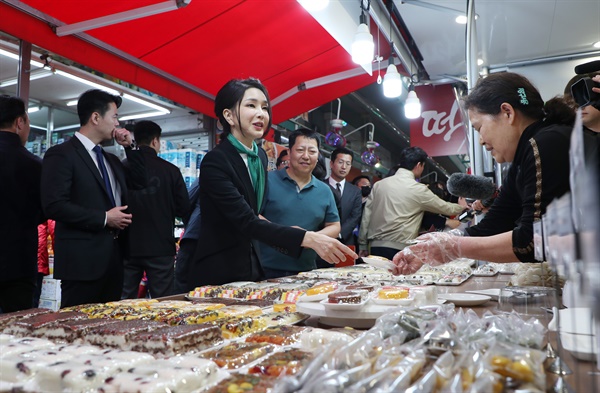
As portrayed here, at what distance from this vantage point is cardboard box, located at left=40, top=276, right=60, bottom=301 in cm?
457

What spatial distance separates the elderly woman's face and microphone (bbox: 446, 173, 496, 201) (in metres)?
0.78

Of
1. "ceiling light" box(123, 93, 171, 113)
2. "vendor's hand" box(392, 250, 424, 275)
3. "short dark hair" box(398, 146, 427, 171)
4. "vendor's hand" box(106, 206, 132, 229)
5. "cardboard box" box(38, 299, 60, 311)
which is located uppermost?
"ceiling light" box(123, 93, 171, 113)

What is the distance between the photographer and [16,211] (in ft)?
8.73

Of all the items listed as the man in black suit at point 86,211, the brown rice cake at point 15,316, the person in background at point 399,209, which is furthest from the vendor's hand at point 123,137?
the person in background at point 399,209

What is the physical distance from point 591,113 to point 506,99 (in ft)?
2.73

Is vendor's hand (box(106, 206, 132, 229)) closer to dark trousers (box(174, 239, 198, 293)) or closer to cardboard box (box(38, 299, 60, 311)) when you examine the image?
dark trousers (box(174, 239, 198, 293))

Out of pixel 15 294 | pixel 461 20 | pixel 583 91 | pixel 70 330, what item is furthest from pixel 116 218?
pixel 461 20

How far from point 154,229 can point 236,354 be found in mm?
2632

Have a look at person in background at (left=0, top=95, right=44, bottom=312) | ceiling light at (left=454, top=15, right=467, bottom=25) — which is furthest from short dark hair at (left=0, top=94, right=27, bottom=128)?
ceiling light at (left=454, top=15, right=467, bottom=25)

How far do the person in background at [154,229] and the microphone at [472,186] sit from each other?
205 centimetres

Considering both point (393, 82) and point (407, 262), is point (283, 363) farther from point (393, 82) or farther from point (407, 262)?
point (393, 82)

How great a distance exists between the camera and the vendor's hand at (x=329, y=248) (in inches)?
68.9

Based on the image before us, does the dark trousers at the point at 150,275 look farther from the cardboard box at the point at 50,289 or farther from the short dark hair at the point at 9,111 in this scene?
the cardboard box at the point at 50,289

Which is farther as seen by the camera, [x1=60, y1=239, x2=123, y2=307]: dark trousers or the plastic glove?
[x1=60, y1=239, x2=123, y2=307]: dark trousers
